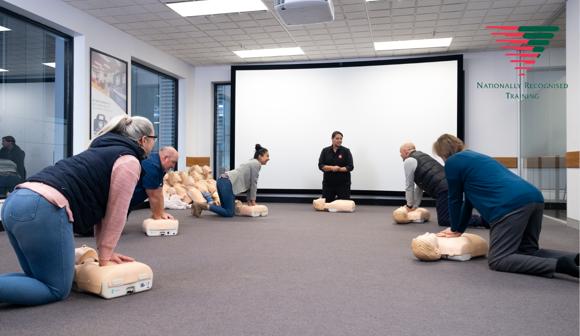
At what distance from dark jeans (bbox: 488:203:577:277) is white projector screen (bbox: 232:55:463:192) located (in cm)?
539

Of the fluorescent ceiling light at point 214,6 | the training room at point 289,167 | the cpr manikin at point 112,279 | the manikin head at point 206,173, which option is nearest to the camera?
the training room at point 289,167

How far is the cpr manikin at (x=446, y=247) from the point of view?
119 inches

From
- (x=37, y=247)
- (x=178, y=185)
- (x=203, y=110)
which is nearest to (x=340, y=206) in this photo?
(x=178, y=185)

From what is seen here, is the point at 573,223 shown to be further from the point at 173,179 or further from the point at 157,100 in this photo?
the point at 157,100

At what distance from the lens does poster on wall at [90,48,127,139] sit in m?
6.19

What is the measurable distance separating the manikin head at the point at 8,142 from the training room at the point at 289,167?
28 mm

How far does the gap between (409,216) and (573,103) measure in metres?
2.33

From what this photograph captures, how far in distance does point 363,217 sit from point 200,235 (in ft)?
8.25

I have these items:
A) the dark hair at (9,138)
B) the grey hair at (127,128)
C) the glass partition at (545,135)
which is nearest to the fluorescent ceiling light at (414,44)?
the glass partition at (545,135)

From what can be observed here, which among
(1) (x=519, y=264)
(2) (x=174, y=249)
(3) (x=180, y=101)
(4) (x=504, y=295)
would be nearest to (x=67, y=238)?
(2) (x=174, y=249)

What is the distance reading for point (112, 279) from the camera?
218cm

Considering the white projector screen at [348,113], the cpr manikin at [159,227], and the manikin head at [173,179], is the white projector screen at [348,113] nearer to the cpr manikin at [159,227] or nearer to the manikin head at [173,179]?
the manikin head at [173,179]

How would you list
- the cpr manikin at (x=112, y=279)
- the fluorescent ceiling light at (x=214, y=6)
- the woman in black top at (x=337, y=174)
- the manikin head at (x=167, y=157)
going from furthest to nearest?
the woman in black top at (x=337, y=174) → the fluorescent ceiling light at (x=214, y=6) → the manikin head at (x=167, y=157) → the cpr manikin at (x=112, y=279)

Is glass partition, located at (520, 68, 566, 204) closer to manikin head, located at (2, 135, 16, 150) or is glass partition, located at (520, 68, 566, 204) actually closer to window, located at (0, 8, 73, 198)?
window, located at (0, 8, 73, 198)
